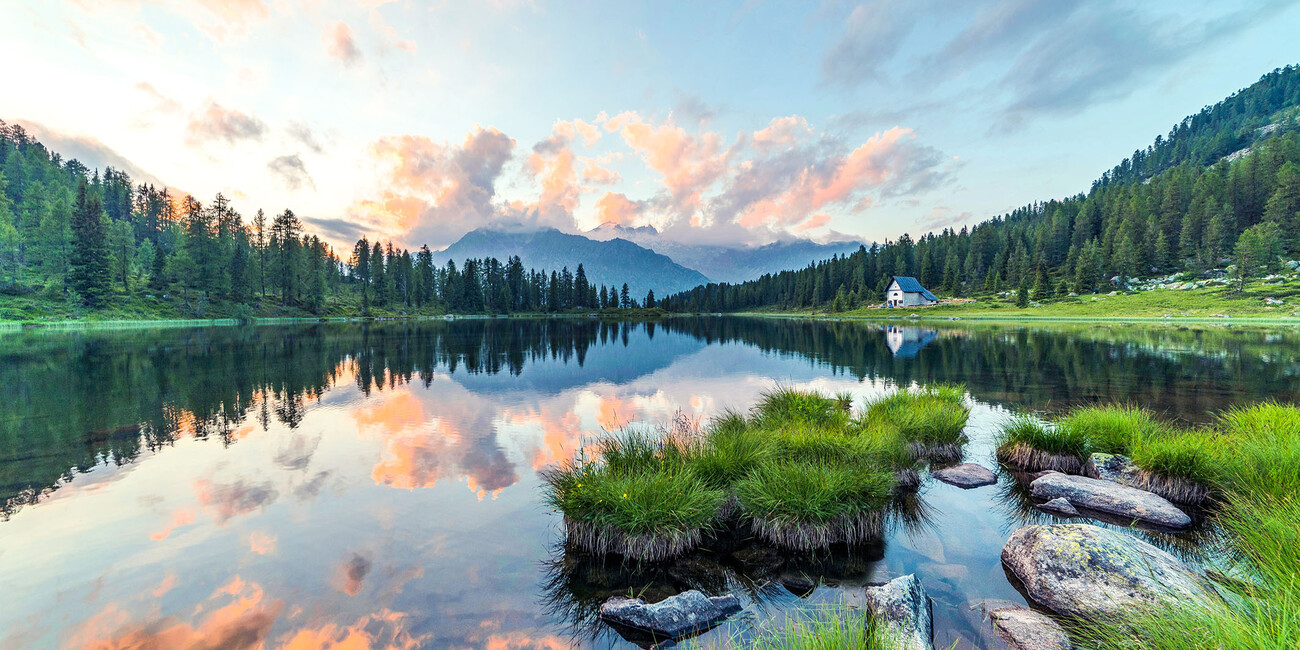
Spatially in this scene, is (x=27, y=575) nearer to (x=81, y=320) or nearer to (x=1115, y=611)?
(x=1115, y=611)

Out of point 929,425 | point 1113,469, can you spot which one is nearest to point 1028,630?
point 1113,469

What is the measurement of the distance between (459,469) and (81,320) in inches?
4652

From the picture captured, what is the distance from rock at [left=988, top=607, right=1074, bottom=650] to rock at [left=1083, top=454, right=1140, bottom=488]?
8.05m

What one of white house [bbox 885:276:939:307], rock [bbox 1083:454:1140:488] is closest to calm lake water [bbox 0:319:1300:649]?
rock [bbox 1083:454:1140:488]

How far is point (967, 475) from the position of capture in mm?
12969

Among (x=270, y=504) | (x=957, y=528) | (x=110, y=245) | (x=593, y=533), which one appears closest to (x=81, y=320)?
(x=110, y=245)

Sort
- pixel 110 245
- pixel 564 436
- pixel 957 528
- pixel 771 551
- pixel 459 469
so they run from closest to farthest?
1. pixel 771 551
2. pixel 957 528
3. pixel 459 469
4. pixel 564 436
5. pixel 110 245

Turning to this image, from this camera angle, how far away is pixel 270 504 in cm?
1188

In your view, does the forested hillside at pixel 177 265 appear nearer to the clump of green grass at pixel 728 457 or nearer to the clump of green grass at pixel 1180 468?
the clump of green grass at pixel 728 457

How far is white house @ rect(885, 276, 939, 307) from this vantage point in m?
144

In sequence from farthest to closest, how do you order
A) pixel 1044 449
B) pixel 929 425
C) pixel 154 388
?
pixel 154 388, pixel 929 425, pixel 1044 449

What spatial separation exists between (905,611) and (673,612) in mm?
3252

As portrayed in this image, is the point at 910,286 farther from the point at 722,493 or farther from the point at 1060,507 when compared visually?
the point at 722,493

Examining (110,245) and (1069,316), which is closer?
(1069,316)
